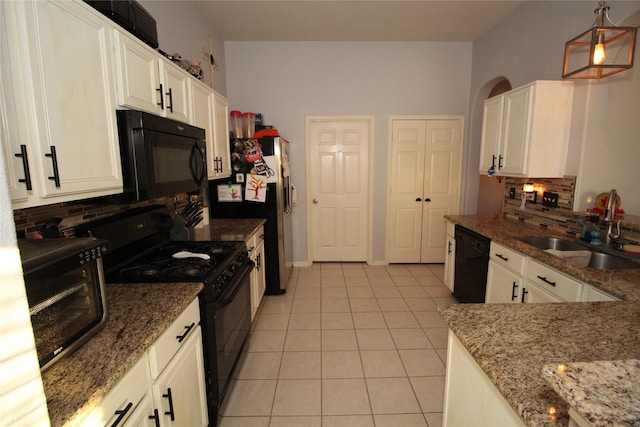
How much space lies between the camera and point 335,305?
3191mm

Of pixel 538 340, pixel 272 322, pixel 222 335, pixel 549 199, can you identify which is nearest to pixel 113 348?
pixel 222 335

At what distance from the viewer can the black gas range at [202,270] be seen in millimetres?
1559

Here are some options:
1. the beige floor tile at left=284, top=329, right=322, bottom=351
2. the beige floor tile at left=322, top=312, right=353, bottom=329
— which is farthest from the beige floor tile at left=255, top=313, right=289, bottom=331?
the beige floor tile at left=322, top=312, right=353, bottom=329

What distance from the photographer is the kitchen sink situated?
195cm

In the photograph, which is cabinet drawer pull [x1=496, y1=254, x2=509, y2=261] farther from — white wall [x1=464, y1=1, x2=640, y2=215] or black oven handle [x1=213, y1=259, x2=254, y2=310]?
black oven handle [x1=213, y1=259, x2=254, y2=310]

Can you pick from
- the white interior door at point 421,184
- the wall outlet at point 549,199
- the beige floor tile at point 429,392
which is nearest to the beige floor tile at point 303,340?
the beige floor tile at point 429,392

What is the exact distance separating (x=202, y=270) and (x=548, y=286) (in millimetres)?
2093

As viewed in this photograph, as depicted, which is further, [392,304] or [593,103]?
[392,304]

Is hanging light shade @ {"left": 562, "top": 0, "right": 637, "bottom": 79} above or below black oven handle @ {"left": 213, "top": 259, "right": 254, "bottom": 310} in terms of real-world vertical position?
above

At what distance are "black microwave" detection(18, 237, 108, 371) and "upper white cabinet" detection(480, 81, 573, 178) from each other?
2.97m

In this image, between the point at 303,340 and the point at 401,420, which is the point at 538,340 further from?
the point at 303,340

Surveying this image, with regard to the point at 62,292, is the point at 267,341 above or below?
below

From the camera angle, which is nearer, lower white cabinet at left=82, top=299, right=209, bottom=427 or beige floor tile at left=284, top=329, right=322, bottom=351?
lower white cabinet at left=82, top=299, right=209, bottom=427

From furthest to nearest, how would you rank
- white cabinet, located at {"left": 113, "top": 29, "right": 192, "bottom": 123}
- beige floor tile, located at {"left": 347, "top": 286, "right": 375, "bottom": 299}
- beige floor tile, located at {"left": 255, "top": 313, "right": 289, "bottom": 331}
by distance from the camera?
beige floor tile, located at {"left": 347, "top": 286, "right": 375, "bottom": 299}, beige floor tile, located at {"left": 255, "top": 313, "right": 289, "bottom": 331}, white cabinet, located at {"left": 113, "top": 29, "right": 192, "bottom": 123}
